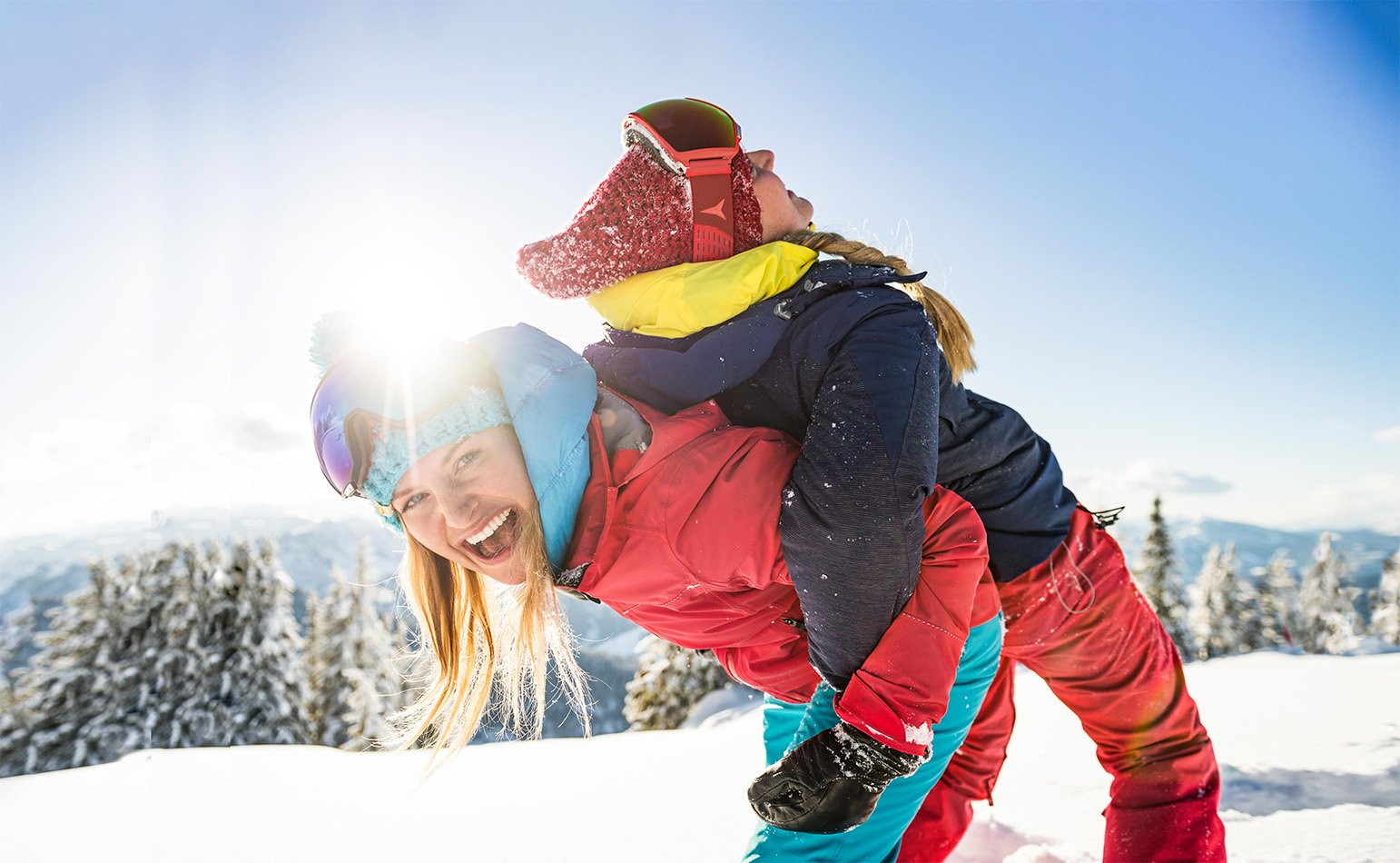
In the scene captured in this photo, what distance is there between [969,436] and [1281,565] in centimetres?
4104

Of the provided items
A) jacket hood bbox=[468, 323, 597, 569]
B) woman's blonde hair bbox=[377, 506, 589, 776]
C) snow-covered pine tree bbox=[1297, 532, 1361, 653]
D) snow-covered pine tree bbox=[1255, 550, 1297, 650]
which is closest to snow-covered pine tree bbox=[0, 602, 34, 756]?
woman's blonde hair bbox=[377, 506, 589, 776]

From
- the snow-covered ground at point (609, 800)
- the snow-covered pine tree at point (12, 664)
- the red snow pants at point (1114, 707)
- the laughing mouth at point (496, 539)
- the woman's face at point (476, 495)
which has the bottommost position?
the snow-covered pine tree at point (12, 664)

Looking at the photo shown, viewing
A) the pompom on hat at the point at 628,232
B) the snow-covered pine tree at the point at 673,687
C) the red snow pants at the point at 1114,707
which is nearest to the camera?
the pompom on hat at the point at 628,232

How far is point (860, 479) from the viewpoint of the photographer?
1.45 meters

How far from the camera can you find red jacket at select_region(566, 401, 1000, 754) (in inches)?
59.1

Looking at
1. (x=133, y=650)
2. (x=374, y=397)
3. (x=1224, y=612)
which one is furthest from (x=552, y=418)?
(x=1224, y=612)

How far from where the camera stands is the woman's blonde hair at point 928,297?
2066 millimetres

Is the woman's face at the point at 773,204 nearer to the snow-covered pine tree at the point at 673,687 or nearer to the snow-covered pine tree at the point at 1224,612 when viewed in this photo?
the snow-covered pine tree at the point at 673,687

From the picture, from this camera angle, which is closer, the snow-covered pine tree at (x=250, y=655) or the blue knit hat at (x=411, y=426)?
the blue knit hat at (x=411, y=426)

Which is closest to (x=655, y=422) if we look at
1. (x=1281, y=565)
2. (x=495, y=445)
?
(x=495, y=445)

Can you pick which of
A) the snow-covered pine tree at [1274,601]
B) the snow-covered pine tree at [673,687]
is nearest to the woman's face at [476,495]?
the snow-covered pine tree at [673,687]

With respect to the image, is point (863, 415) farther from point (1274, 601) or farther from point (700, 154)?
point (1274, 601)

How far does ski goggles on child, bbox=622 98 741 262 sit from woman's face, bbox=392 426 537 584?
0.79 metres

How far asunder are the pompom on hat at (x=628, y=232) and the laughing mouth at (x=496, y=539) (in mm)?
699
